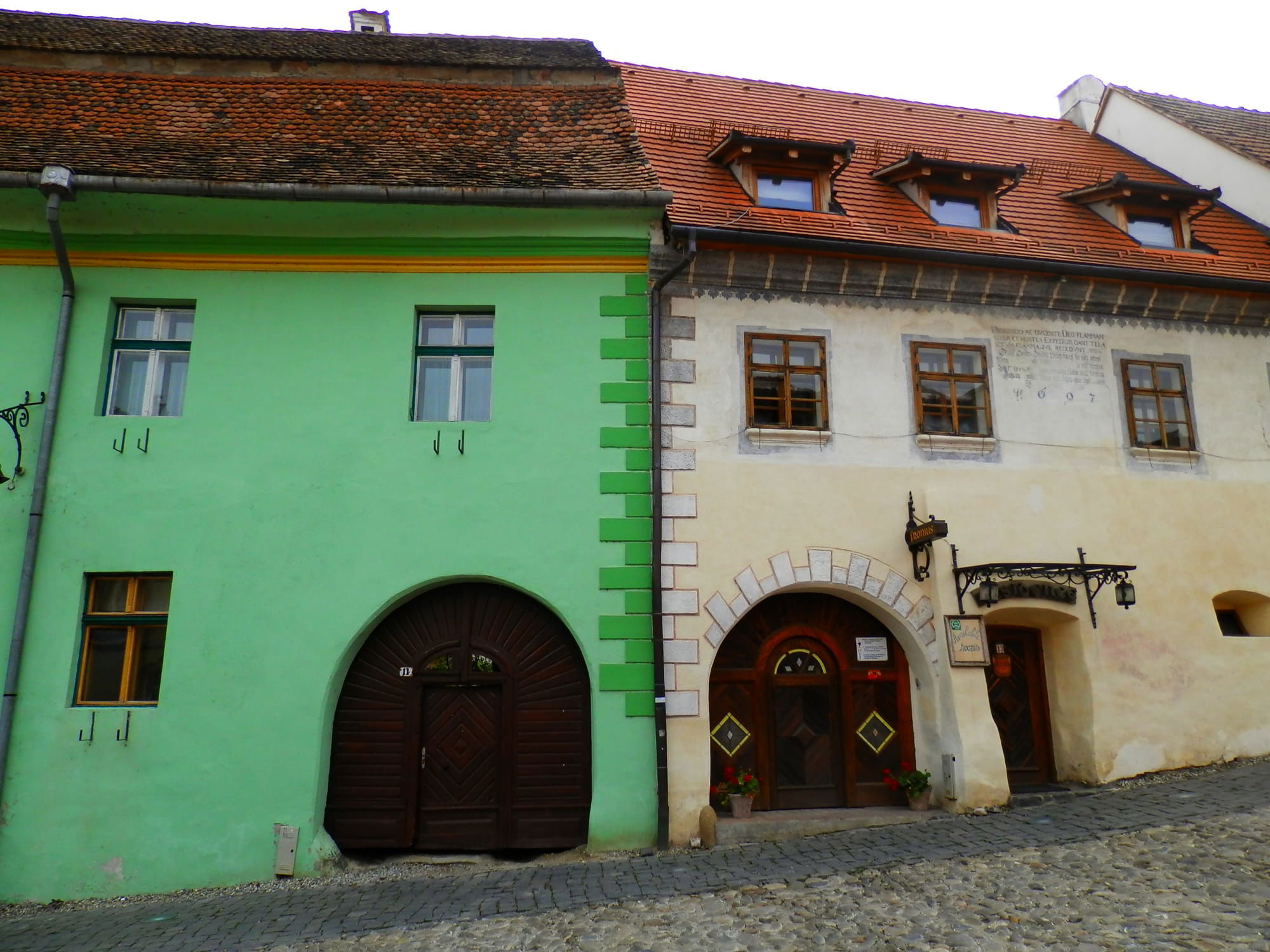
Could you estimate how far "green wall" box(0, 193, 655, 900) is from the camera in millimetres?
7895

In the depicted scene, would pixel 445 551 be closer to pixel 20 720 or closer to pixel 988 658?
pixel 20 720

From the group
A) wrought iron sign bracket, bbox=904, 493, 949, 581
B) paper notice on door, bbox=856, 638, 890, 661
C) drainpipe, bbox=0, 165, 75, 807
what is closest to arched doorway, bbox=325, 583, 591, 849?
drainpipe, bbox=0, 165, 75, 807

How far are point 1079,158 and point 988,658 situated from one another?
29.4ft

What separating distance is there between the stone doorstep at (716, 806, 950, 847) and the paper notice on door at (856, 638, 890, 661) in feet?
5.07

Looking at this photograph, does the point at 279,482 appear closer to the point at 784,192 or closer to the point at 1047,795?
the point at 784,192

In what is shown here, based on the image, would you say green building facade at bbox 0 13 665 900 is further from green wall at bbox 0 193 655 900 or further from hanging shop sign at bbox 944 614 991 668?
hanging shop sign at bbox 944 614 991 668

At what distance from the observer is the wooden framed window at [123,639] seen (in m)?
8.23

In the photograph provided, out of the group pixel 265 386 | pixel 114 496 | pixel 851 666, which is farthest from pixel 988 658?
pixel 114 496

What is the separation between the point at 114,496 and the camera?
847cm

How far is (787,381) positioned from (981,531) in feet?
8.71

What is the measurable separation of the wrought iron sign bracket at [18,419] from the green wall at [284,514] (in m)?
0.13

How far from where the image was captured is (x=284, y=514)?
8539mm

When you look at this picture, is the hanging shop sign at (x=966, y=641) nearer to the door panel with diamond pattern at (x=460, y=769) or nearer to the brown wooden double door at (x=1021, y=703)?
the brown wooden double door at (x=1021, y=703)

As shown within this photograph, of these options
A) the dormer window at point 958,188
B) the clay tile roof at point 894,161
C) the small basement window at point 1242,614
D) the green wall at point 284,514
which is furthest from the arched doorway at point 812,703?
the dormer window at point 958,188
